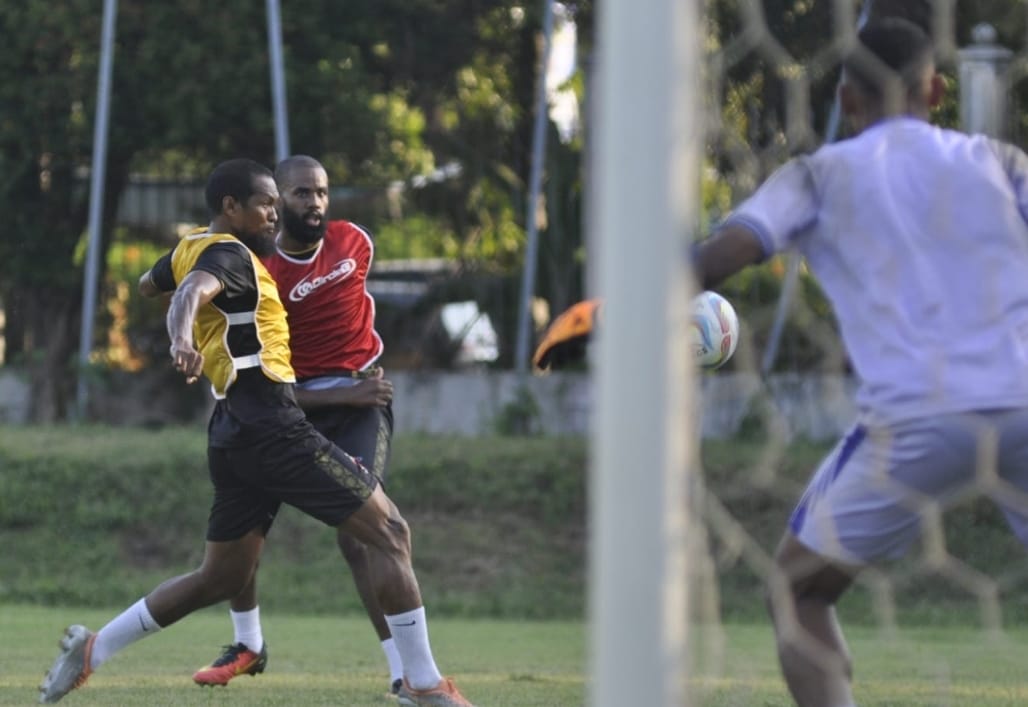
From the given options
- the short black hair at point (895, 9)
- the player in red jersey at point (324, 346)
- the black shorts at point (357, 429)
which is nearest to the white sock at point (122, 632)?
the player in red jersey at point (324, 346)

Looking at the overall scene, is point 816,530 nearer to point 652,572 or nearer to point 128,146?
point 652,572

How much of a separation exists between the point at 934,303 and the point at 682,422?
1.24 m

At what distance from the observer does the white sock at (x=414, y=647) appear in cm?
654

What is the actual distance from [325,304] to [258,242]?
86 centimetres

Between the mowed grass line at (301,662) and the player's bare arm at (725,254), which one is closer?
the player's bare arm at (725,254)

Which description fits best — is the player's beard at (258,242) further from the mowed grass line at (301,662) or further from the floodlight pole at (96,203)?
the floodlight pole at (96,203)

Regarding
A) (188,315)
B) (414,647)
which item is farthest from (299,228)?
(414,647)

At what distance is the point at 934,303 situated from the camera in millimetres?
4082

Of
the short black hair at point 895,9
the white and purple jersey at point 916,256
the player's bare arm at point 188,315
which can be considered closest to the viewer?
the white and purple jersey at point 916,256

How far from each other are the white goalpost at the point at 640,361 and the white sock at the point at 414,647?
362 cm

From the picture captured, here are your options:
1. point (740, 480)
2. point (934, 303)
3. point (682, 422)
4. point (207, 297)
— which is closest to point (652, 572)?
point (682, 422)

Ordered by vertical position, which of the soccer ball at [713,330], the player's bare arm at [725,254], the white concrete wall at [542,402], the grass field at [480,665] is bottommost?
the grass field at [480,665]

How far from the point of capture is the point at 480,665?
29.2ft

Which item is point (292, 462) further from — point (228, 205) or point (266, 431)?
point (228, 205)
